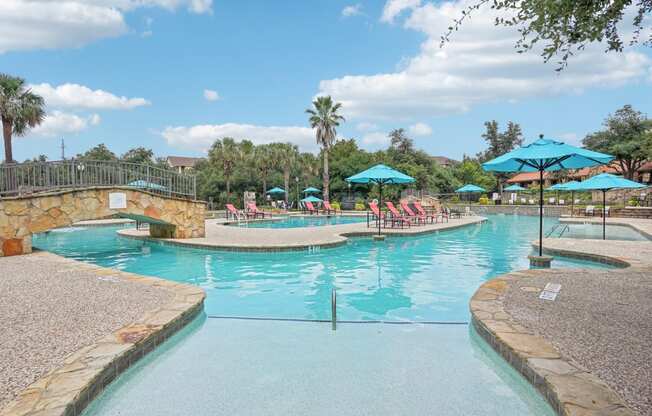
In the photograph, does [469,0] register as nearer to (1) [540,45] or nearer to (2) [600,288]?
(1) [540,45]

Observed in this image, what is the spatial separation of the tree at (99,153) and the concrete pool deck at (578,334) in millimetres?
49613

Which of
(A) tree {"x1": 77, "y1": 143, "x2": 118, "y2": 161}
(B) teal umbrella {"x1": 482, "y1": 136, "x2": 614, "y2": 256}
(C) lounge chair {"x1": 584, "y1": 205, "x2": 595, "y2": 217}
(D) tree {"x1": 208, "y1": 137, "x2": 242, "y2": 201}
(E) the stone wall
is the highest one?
(A) tree {"x1": 77, "y1": 143, "x2": 118, "y2": 161}

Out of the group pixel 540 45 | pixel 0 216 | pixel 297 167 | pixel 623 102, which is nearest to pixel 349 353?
pixel 540 45

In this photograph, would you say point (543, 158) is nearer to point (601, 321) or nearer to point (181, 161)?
point (601, 321)

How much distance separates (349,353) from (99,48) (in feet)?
69.8

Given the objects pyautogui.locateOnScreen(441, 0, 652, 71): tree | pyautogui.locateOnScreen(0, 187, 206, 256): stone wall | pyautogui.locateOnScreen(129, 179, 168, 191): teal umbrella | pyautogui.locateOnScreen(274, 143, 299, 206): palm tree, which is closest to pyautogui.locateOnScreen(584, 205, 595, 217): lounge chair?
pyautogui.locateOnScreen(274, 143, 299, 206): palm tree

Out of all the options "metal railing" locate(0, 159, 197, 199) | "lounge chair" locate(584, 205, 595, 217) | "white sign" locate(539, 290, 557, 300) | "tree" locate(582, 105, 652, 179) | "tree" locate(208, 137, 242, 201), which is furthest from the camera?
"tree" locate(582, 105, 652, 179)

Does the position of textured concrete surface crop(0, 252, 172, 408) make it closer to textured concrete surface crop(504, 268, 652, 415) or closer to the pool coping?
the pool coping

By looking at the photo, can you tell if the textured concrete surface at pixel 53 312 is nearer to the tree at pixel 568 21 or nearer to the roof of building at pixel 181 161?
the tree at pixel 568 21

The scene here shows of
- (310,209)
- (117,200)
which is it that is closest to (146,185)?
(117,200)

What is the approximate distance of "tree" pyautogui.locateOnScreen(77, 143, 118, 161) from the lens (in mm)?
46250

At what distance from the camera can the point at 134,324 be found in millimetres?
4230

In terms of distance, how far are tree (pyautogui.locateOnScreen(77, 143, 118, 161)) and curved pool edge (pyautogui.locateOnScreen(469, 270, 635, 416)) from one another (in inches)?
1968

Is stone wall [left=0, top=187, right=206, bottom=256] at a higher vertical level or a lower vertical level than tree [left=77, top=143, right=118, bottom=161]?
lower
